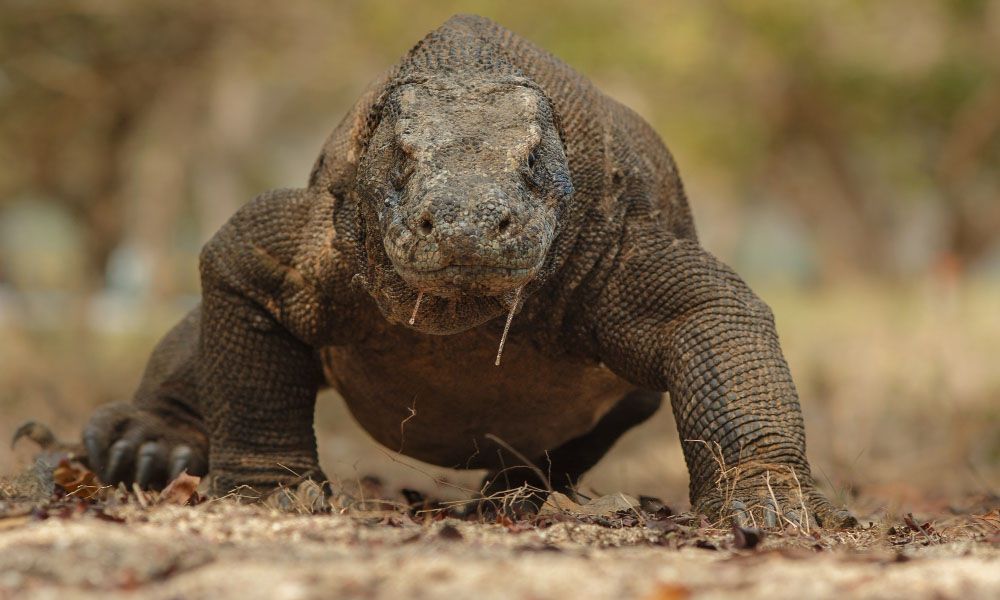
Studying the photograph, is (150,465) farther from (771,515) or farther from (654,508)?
(771,515)

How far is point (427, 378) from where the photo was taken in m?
4.06

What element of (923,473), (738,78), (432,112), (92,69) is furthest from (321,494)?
(738,78)

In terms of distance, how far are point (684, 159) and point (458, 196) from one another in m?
15.7

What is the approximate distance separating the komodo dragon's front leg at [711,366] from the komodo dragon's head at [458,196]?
394 mm

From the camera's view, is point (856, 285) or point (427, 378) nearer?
point (427, 378)

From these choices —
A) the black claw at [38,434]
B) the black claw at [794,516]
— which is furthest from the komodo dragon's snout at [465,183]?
the black claw at [38,434]

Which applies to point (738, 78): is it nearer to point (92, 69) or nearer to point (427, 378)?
point (92, 69)

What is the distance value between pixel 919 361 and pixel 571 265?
22.3 feet

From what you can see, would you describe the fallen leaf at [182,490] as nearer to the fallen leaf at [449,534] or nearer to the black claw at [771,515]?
the fallen leaf at [449,534]

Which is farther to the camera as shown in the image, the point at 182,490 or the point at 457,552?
the point at 182,490

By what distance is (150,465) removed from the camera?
4688mm

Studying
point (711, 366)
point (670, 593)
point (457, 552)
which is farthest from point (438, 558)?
point (711, 366)

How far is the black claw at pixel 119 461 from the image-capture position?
185 inches

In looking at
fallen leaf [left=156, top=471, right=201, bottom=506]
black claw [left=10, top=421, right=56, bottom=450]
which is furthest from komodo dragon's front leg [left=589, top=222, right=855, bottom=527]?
black claw [left=10, top=421, right=56, bottom=450]
